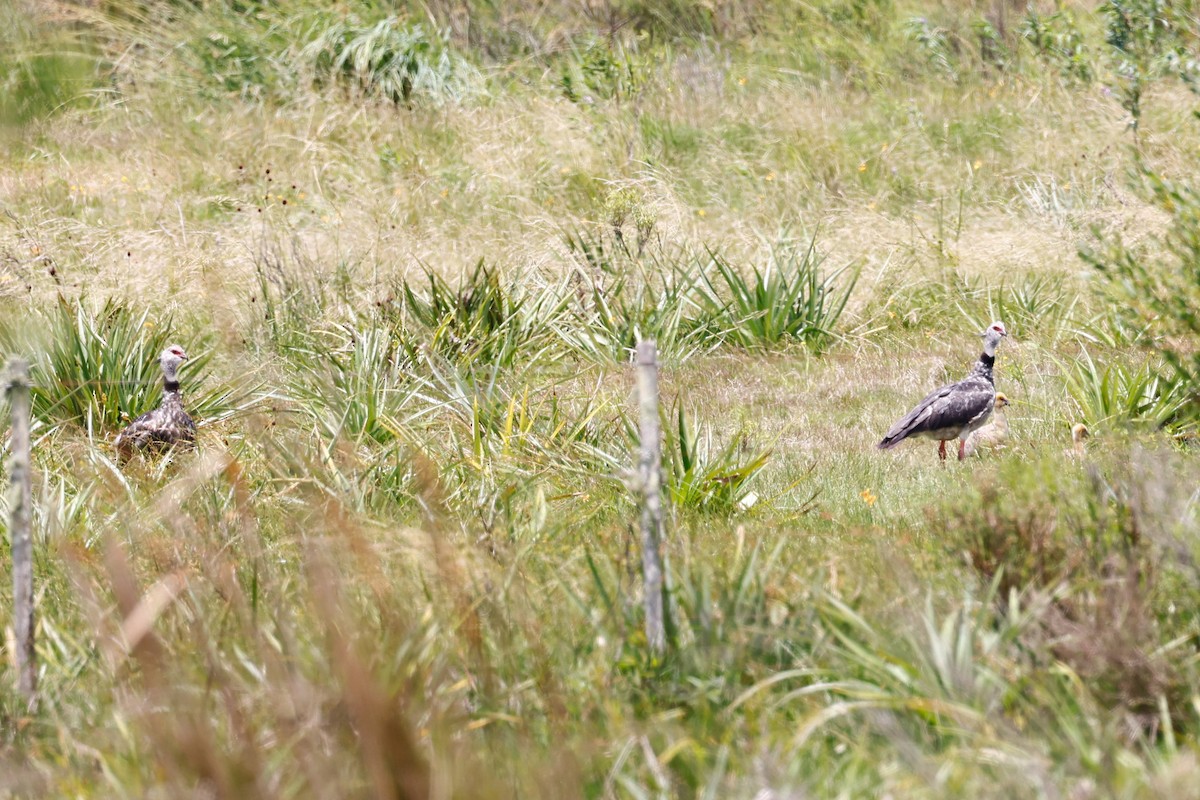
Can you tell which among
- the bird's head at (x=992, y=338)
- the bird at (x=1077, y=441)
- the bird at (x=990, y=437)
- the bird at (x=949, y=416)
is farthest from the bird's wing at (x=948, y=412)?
the bird's head at (x=992, y=338)

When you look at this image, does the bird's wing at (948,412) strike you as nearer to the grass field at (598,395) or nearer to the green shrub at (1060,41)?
the grass field at (598,395)

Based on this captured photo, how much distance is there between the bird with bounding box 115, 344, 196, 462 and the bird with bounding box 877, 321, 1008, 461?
337cm

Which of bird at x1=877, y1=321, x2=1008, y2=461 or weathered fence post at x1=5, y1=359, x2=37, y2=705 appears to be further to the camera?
bird at x1=877, y1=321, x2=1008, y2=461

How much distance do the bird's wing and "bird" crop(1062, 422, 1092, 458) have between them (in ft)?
1.42

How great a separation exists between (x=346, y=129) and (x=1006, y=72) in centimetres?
687

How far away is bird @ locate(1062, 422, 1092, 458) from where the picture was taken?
585cm

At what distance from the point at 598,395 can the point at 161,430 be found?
218 centimetres

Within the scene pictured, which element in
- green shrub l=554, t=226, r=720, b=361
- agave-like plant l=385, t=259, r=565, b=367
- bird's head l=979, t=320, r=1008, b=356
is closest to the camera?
bird's head l=979, t=320, r=1008, b=356

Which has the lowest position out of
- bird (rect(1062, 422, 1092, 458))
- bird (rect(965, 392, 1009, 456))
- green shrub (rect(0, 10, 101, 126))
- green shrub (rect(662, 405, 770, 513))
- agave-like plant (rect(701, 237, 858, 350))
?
agave-like plant (rect(701, 237, 858, 350))

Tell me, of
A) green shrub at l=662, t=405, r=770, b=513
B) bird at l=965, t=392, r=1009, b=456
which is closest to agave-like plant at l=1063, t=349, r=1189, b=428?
bird at l=965, t=392, r=1009, b=456

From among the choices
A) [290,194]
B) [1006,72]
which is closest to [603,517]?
[290,194]

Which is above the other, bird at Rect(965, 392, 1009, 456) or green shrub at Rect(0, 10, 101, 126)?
green shrub at Rect(0, 10, 101, 126)

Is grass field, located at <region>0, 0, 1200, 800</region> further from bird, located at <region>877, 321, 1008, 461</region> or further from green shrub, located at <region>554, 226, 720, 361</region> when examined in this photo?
bird, located at <region>877, 321, 1008, 461</region>

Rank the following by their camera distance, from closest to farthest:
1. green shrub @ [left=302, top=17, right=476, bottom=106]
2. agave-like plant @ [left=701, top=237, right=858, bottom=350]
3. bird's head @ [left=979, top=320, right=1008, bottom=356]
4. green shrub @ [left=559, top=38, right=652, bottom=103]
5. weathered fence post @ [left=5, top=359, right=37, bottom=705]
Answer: weathered fence post @ [left=5, top=359, right=37, bottom=705] < bird's head @ [left=979, top=320, right=1008, bottom=356] < agave-like plant @ [left=701, top=237, right=858, bottom=350] < green shrub @ [left=559, top=38, right=652, bottom=103] < green shrub @ [left=302, top=17, right=476, bottom=106]
